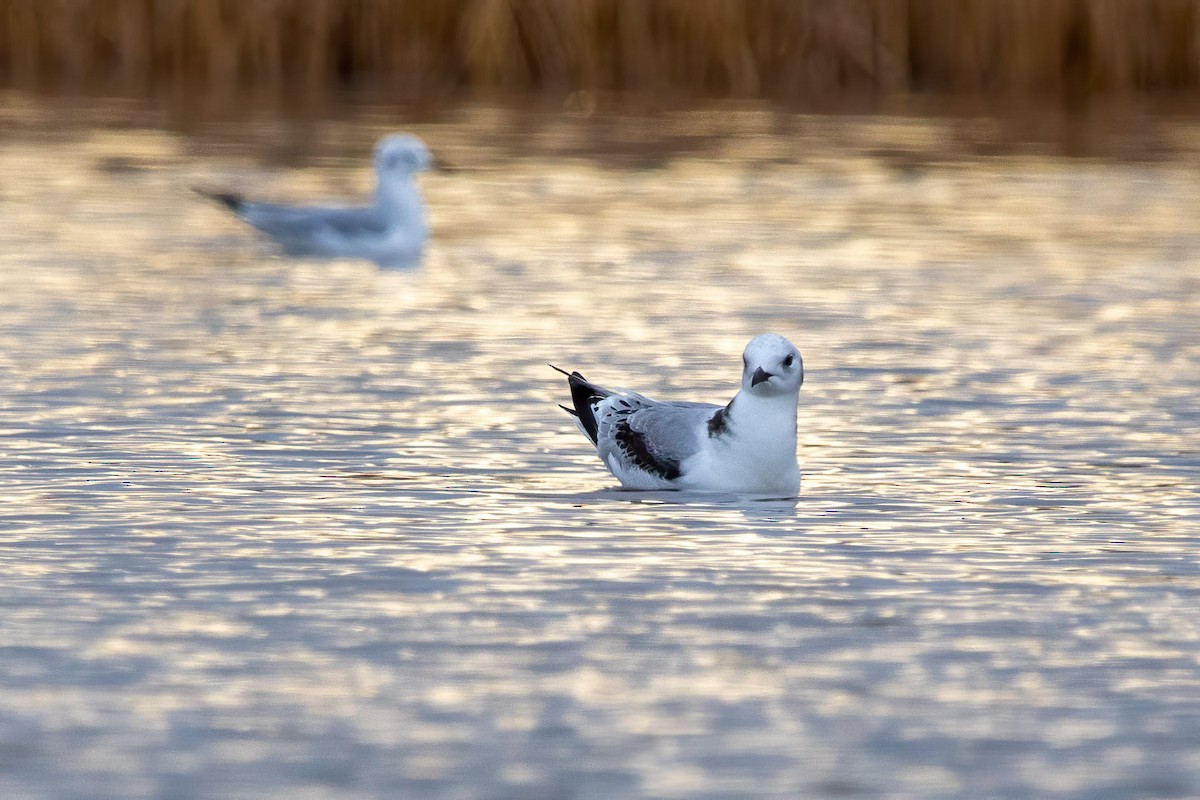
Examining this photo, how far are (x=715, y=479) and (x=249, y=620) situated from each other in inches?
77.2

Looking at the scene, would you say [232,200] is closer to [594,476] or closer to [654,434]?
[594,476]

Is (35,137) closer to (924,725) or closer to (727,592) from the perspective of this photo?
(727,592)

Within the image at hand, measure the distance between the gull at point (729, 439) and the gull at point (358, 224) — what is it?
19.8 ft

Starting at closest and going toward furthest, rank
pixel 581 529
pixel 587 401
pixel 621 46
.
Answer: pixel 581 529 < pixel 587 401 < pixel 621 46

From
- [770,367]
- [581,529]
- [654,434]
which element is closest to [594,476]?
[654,434]

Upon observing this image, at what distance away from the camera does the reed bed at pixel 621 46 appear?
19.8 meters

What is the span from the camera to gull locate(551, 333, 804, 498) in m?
6.94

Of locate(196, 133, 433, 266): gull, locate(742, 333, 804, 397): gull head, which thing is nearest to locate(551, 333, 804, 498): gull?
locate(742, 333, 804, 397): gull head

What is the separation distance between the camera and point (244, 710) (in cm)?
475

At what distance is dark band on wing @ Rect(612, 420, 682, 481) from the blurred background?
74mm

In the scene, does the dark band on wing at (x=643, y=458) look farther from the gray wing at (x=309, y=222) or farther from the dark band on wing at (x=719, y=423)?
the gray wing at (x=309, y=222)

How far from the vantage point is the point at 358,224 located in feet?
43.5

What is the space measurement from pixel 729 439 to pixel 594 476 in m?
0.65

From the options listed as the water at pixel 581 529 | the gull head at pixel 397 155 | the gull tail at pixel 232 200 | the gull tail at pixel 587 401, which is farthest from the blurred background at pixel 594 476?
the gull head at pixel 397 155
